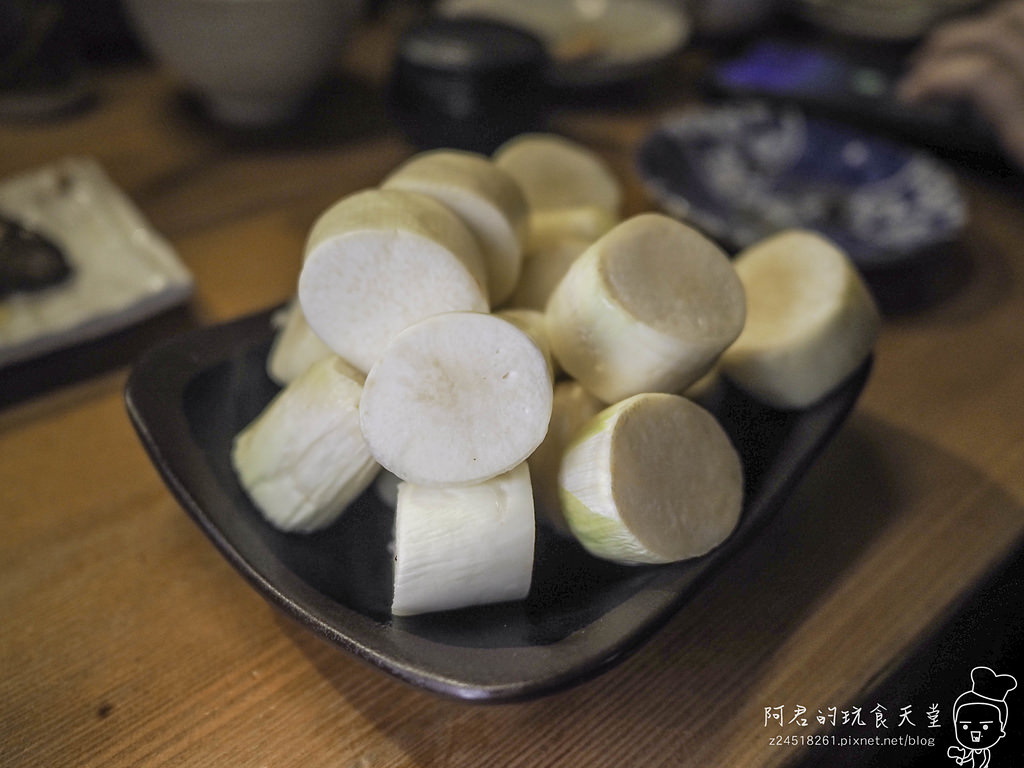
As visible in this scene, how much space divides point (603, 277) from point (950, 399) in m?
0.44

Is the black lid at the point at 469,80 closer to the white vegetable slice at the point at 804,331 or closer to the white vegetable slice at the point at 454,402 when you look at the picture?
the white vegetable slice at the point at 804,331

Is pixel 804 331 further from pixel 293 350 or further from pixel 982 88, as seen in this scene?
pixel 982 88

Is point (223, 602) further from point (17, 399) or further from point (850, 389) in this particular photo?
point (850, 389)

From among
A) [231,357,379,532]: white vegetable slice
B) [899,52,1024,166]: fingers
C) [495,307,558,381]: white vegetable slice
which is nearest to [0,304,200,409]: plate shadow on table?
[231,357,379,532]: white vegetable slice

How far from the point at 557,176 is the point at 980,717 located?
1.76 ft

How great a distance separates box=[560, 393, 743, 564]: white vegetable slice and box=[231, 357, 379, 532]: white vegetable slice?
5.2 inches

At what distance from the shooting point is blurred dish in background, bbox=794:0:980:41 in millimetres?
1376

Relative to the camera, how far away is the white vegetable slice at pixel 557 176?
2.34ft

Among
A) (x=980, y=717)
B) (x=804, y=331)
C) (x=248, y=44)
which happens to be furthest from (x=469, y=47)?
(x=980, y=717)

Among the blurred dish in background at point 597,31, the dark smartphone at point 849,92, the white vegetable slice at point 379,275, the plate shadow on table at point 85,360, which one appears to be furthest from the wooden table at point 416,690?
the blurred dish in background at point 597,31

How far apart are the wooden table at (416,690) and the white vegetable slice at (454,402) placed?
0.51 feet

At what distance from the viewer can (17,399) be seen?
71cm

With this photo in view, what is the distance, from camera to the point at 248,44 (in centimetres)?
97

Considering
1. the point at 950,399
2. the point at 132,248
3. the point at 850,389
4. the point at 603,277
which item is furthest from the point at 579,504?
the point at 132,248
